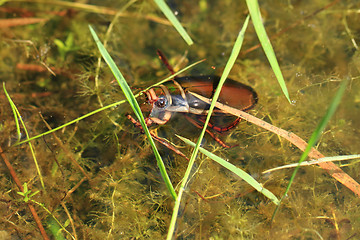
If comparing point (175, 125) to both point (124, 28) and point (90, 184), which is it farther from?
point (124, 28)

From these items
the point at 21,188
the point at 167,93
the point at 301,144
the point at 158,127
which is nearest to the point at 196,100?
the point at 167,93

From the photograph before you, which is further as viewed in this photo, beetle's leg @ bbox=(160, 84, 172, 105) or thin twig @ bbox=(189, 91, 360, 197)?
beetle's leg @ bbox=(160, 84, 172, 105)

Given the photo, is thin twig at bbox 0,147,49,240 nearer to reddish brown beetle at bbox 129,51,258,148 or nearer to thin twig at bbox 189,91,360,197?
reddish brown beetle at bbox 129,51,258,148

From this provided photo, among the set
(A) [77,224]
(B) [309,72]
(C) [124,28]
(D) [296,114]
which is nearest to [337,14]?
(B) [309,72]

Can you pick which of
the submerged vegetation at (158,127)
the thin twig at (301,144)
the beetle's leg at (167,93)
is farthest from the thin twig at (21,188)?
the thin twig at (301,144)

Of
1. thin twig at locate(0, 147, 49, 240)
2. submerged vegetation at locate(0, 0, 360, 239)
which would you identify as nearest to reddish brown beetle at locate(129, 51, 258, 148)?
submerged vegetation at locate(0, 0, 360, 239)

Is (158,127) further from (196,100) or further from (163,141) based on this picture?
(196,100)

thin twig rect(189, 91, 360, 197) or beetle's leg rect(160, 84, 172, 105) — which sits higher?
beetle's leg rect(160, 84, 172, 105)

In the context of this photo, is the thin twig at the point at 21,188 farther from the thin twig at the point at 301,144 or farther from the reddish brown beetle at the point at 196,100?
the thin twig at the point at 301,144
